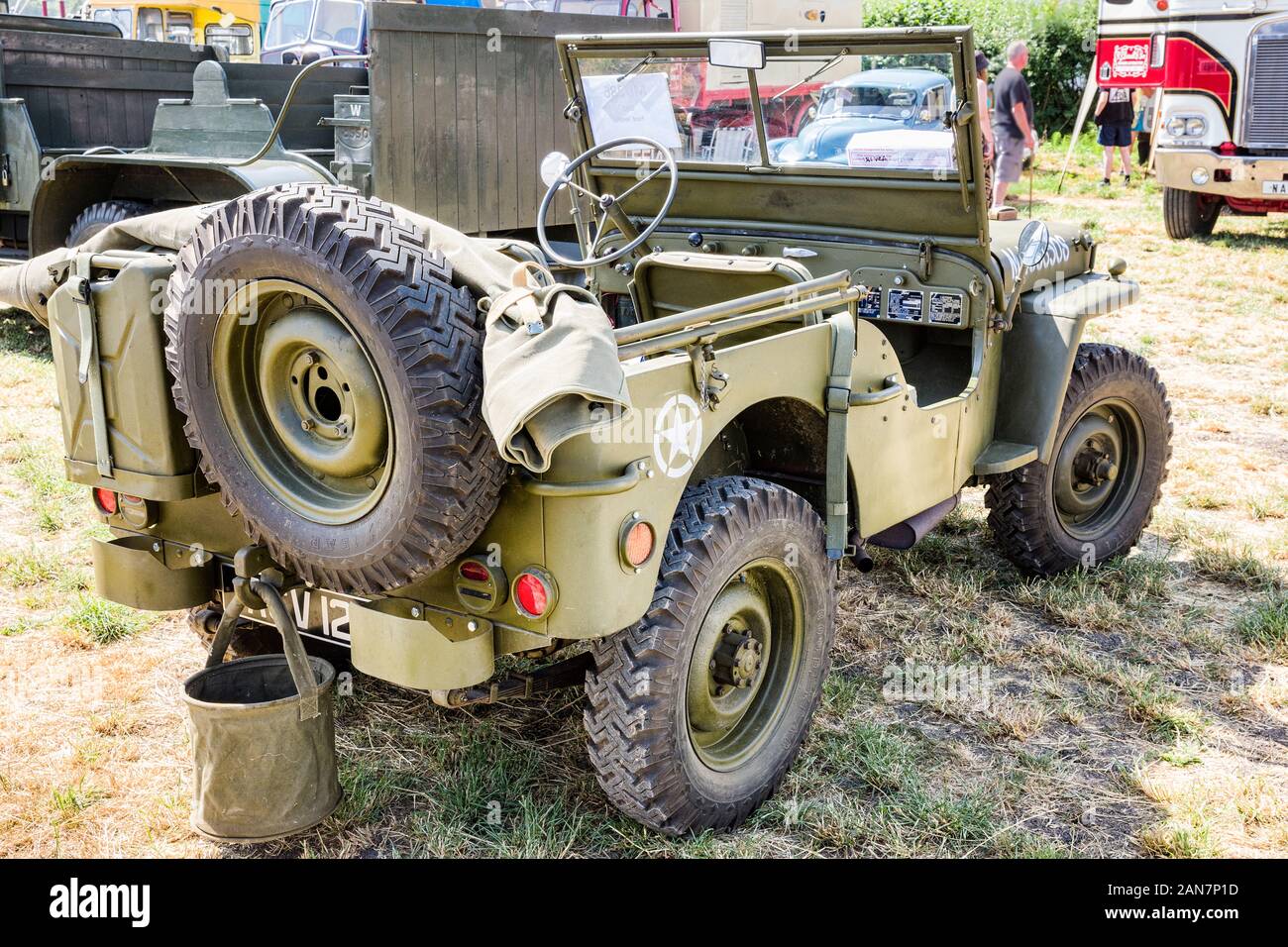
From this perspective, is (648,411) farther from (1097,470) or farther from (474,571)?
(1097,470)

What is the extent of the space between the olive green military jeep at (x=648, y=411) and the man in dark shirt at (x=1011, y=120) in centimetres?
811

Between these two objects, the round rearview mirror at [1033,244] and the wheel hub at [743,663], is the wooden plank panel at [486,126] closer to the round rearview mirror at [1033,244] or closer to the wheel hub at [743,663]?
the round rearview mirror at [1033,244]

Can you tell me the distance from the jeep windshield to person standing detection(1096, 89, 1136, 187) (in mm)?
11580

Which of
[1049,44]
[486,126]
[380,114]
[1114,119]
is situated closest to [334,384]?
[380,114]

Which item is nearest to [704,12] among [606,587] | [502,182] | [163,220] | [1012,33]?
[502,182]

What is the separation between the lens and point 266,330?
8.62 ft

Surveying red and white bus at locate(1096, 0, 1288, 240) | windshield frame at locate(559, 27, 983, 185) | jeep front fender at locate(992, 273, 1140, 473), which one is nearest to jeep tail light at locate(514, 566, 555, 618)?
windshield frame at locate(559, 27, 983, 185)

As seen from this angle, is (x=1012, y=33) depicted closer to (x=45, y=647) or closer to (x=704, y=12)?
(x=704, y=12)

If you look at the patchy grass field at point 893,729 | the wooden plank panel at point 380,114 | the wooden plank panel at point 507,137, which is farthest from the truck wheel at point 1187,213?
the wooden plank panel at point 380,114

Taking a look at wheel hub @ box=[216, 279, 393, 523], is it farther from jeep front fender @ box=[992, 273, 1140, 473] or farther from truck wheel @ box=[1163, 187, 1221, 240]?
truck wheel @ box=[1163, 187, 1221, 240]

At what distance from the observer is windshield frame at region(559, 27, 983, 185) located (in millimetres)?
3346

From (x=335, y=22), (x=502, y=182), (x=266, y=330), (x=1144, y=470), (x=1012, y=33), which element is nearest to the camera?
(x=266, y=330)

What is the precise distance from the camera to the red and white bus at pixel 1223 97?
10.1 meters

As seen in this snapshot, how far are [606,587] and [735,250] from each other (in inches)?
74.5
